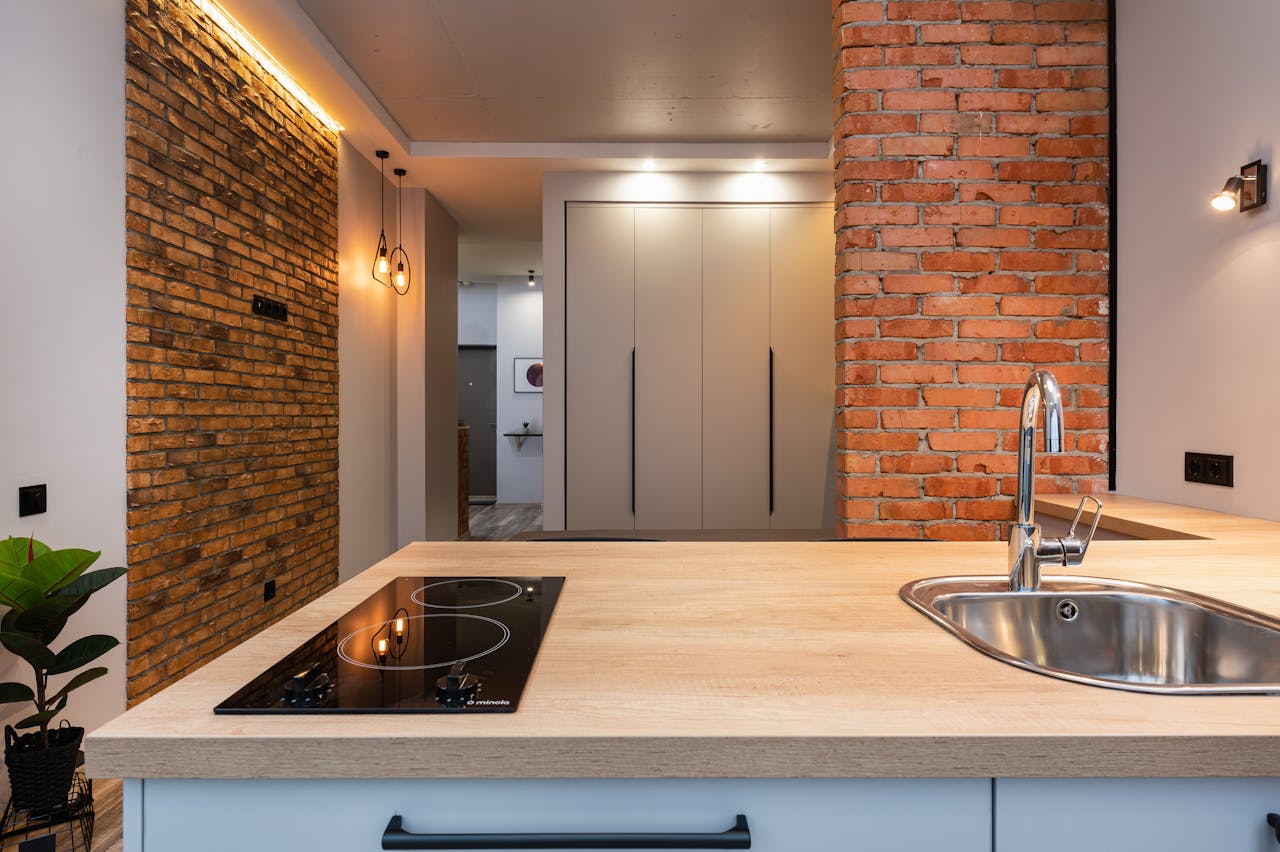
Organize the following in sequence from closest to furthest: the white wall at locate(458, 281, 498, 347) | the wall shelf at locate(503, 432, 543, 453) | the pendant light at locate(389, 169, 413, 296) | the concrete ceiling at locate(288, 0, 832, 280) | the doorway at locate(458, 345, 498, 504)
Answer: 1. the concrete ceiling at locate(288, 0, 832, 280)
2. the pendant light at locate(389, 169, 413, 296)
3. the wall shelf at locate(503, 432, 543, 453)
4. the white wall at locate(458, 281, 498, 347)
5. the doorway at locate(458, 345, 498, 504)

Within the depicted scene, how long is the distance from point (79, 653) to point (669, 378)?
11.2 ft

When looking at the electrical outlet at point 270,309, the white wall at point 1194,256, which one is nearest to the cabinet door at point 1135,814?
the white wall at point 1194,256

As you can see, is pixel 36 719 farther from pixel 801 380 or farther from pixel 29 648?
pixel 801 380

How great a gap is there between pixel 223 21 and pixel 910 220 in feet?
9.44

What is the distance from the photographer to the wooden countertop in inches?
22.8

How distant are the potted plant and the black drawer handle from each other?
1.70 meters

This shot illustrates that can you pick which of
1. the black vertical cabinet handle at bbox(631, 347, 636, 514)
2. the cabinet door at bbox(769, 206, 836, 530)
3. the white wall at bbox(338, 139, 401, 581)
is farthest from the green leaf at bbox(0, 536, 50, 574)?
the cabinet door at bbox(769, 206, 836, 530)

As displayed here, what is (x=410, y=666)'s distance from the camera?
732 millimetres

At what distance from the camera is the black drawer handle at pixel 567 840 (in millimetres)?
590

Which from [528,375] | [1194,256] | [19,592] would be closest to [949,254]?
[1194,256]

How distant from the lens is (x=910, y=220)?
2131 mm

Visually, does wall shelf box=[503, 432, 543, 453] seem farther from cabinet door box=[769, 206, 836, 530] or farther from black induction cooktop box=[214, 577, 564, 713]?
black induction cooktop box=[214, 577, 564, 713]

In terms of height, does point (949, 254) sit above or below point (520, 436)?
above

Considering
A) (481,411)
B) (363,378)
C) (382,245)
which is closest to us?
(363,378)
